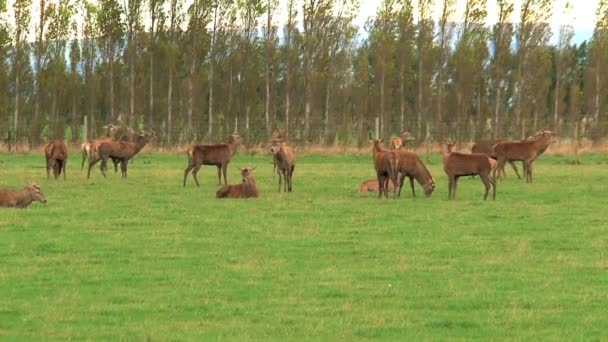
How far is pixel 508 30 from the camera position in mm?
61719

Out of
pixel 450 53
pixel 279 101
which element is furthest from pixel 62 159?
pixel 279 101

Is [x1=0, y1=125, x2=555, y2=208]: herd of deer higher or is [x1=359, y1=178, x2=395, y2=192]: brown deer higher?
[x1=0, y1=125, x2=555, y2=208]: herd of deer

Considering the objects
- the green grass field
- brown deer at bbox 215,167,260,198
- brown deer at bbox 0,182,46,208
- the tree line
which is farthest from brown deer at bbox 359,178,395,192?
the tree line

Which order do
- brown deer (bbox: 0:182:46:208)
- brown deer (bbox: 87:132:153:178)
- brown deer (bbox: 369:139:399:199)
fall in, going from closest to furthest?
brown deer (bbox: 0:182:46:208)
brown deer (bbox: 369:139:399:199)
brown deer (bbox: 87:132:153:178)

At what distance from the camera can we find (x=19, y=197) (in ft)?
69.1

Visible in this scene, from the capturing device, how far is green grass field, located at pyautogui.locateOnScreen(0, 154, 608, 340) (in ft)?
33.2

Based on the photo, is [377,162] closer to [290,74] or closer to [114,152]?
[114,152]

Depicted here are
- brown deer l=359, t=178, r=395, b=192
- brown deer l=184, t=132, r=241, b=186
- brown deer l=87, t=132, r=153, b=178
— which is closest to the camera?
Answer: brown deer l=359, t=178, r=395, b=192

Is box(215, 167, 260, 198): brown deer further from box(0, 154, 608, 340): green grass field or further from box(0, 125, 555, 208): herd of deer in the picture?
box(0, 154, 608, 340): green grass field

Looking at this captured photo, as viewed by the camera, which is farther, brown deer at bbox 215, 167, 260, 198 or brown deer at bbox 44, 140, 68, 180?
brown deer at bbox 44, 140, 68, 180

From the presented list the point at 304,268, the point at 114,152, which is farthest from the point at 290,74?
the point at 304,268

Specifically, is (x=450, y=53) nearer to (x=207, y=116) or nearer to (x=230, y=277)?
(x=207, y=116)

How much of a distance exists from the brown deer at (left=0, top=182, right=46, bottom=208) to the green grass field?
47cm

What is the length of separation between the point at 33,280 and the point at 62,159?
1794 centimetres
